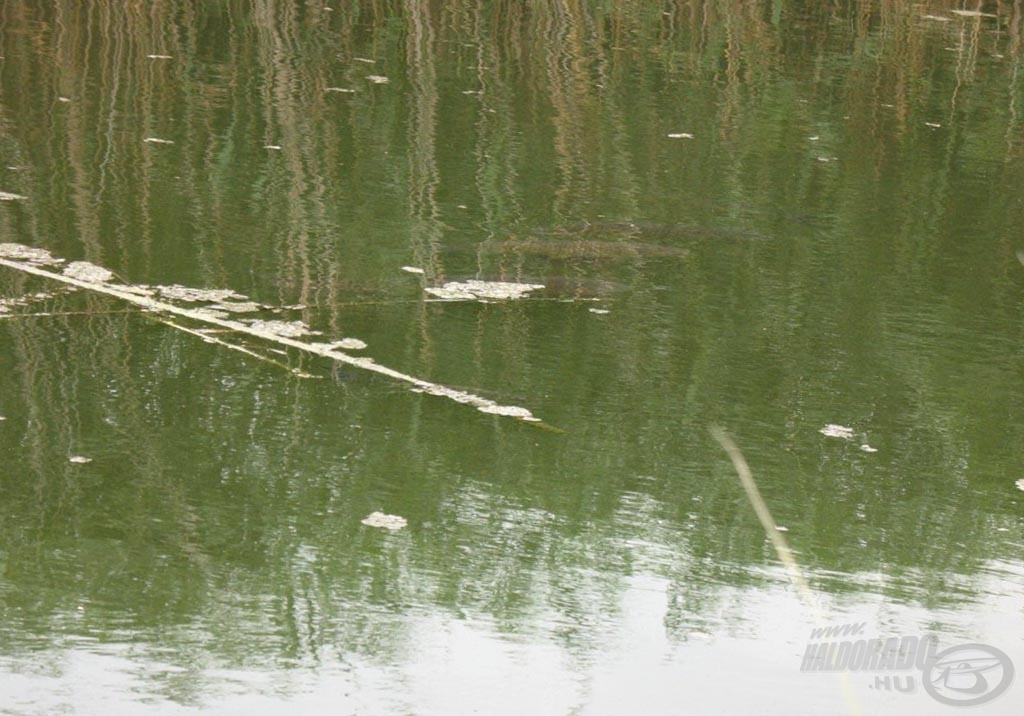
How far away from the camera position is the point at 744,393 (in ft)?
10.4

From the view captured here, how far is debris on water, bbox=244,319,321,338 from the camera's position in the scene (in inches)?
129

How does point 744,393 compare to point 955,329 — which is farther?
point 955,329

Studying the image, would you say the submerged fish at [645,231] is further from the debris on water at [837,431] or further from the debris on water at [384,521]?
the debris on water at [384,521]

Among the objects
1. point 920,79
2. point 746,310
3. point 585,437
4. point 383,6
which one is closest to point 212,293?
point 585,437

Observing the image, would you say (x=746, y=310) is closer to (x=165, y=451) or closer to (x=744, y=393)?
(x=744, y=393)

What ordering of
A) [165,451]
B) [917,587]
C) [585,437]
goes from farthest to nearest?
[585,437] < [165,451] < [917,587]

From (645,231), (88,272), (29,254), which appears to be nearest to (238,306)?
(88,272)

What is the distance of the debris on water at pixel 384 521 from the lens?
2533mm

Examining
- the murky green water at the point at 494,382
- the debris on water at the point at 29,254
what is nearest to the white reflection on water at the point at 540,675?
the murky green water at the point at 494,382

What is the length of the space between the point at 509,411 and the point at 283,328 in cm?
59

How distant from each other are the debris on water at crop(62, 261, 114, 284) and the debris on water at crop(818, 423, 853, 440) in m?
1.60

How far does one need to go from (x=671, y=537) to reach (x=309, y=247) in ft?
5.03

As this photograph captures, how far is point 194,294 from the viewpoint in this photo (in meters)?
3.41

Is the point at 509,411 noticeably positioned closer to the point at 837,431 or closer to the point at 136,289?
the point at 837,431
